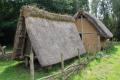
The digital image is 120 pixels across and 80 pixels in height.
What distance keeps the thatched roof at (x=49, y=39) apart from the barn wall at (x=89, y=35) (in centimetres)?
420

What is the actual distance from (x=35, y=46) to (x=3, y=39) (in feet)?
65.4

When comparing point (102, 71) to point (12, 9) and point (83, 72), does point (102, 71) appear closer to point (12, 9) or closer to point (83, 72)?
point (83, 72)

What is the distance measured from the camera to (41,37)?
14.5m

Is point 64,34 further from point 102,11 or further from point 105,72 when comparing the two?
point 102,11

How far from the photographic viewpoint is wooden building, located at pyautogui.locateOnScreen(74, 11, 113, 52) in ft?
76.4

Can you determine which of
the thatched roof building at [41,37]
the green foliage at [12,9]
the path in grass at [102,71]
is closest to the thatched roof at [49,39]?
the thatched roof building at [41,37]

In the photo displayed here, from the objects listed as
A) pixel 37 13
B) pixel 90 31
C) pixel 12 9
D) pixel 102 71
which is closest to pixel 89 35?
pixel 90 31

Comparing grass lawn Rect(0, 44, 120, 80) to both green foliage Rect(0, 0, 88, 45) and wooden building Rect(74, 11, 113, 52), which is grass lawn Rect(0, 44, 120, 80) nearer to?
wooden building Rect(74, 11, 113, 52)

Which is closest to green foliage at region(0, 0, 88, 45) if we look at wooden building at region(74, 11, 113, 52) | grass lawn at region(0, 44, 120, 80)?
wooden building at region(74, 11, 113, 52)

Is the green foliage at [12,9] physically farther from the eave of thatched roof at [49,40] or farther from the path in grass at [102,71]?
the path in grass at [102,71]

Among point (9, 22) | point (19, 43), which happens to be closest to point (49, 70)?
point (19, 43)

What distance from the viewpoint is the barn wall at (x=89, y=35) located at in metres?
23.4

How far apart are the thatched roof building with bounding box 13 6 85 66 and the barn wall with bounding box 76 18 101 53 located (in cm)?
552

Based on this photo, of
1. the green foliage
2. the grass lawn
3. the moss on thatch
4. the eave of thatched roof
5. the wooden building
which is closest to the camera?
the grass lawn
